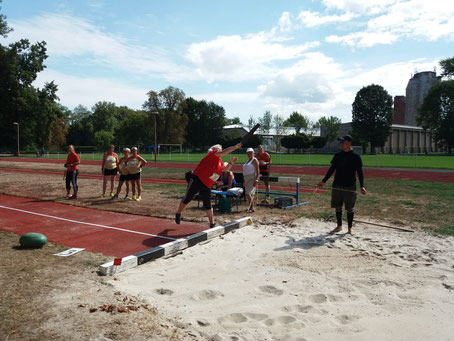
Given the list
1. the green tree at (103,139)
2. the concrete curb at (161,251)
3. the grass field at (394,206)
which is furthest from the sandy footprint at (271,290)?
the green tree at (103,139)

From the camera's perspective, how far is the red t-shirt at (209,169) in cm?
739

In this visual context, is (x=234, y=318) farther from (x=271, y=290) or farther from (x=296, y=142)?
(x=296, y=142)

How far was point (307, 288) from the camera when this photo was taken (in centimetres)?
461

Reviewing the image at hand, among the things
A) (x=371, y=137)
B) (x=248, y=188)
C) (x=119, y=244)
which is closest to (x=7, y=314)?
(x=119, y=244)

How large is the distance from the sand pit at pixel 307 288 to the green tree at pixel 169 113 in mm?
74986

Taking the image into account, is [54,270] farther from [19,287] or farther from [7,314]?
[7,314]

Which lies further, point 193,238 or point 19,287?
point 193,238

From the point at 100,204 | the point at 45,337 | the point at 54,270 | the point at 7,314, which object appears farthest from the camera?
the point at 100,204

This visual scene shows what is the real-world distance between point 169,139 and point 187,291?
77.0 m

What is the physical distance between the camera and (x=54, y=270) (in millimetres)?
5223

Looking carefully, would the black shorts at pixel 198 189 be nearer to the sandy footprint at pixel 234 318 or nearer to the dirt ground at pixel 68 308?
the dirt ground at pixel 68 308

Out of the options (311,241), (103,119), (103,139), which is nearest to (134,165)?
(311,241)

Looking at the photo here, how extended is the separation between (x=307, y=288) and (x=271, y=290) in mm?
478

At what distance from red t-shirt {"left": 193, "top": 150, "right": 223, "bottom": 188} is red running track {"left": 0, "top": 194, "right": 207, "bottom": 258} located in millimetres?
1264
